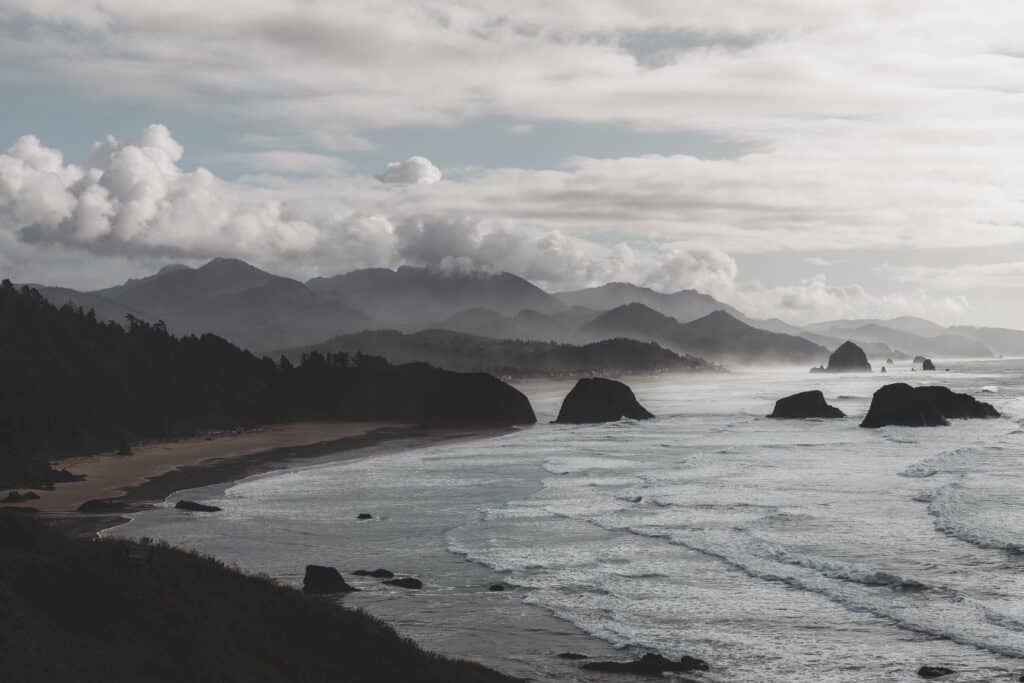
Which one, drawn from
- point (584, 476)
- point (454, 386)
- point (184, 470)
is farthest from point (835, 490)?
point (454, 386)

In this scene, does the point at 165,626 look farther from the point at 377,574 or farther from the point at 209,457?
the point at 209,457

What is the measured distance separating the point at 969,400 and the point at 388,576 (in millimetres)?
74934

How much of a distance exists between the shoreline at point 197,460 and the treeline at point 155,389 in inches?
97.0

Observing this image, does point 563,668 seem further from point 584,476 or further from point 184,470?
point 184,470

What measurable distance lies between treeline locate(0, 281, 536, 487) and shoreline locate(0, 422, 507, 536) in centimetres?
246

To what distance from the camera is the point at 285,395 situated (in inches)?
4018

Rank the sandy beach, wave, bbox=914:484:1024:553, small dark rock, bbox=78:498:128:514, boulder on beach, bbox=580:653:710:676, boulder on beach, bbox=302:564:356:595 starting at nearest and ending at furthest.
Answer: boulder on beach, bbox=580:653:710:676, boulder on beach, bbox=302:564:356:595, wave, bbox=914:484:1024:553, small dark rock, bbox=78:498:128:514, the sandy beach

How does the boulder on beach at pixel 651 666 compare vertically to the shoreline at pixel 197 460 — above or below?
below

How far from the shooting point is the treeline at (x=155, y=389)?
6169 centimetres

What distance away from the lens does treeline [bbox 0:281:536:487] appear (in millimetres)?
61688

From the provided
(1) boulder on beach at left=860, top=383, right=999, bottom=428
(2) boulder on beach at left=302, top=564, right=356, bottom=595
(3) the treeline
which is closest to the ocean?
(2) boulder on beach at left=302, top=564, right=356, bottom=595

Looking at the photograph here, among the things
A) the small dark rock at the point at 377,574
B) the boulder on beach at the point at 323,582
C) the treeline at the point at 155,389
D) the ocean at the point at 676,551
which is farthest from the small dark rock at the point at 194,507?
the boulder on beach at the point at 323,582

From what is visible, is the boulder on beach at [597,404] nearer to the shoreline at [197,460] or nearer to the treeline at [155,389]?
the treeline at [155,389]

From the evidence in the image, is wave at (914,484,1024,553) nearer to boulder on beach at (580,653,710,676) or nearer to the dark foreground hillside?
boulder on beach at (580,653,710,676)
